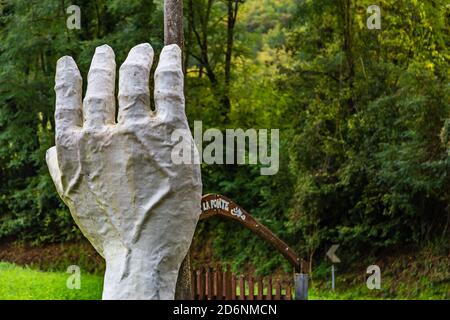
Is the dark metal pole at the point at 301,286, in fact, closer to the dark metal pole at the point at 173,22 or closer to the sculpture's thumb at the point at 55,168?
the dark metal pole at the point at 173,22

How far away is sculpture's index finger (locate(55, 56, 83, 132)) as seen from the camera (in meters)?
4.89

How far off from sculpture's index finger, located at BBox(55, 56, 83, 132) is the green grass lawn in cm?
781

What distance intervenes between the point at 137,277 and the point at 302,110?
39.9ft

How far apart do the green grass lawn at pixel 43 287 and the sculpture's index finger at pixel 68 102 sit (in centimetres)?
781

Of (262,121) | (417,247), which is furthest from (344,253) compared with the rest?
(262,121)

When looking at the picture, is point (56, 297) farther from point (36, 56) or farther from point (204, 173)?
point (36, 56)

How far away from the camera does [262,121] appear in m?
17.4

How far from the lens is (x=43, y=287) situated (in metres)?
13.1

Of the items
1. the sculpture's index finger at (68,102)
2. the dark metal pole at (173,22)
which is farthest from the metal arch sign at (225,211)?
the sculpture's index finger at (68,102)

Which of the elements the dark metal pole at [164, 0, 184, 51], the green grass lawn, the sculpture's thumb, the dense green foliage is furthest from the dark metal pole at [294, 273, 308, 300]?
the sculpture's thumb

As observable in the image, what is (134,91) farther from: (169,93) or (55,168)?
(55,168)

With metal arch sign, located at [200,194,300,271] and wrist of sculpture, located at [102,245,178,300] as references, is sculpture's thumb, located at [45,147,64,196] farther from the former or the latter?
metal arch sign, located at [200,194,300,271]

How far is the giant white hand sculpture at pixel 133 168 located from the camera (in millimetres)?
4695

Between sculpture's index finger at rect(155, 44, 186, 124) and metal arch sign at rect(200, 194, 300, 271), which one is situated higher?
sculpture's index finger at rect(155, 44, 186, 124)
